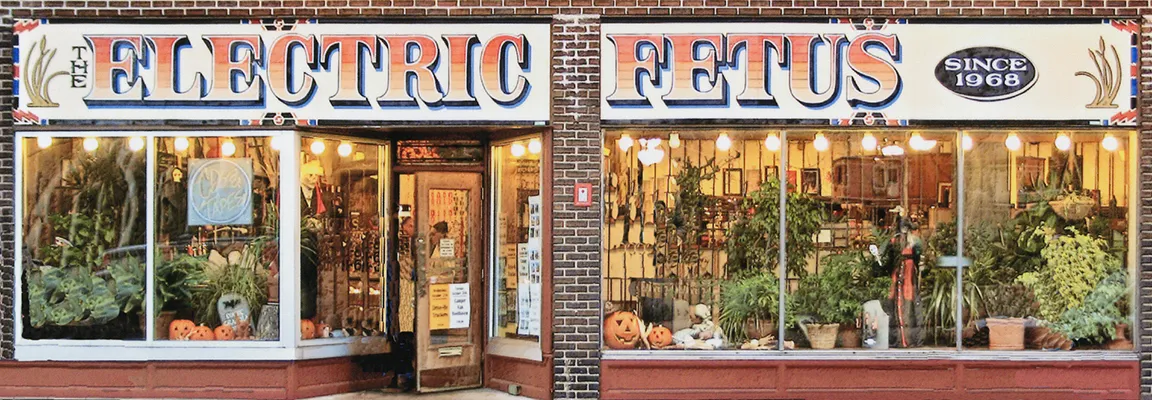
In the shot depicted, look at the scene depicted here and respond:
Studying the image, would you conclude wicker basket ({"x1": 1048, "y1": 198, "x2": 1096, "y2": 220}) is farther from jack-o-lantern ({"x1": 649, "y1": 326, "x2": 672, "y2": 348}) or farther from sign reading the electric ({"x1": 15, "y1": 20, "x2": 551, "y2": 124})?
sign reading the electric ({"x1": 15, "y1": 20, "x2": 551, "y2": 124})

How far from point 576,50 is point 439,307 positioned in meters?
2.87

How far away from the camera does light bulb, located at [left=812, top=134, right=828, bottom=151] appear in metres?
10.1

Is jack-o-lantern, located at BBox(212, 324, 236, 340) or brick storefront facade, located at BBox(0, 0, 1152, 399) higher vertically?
brick storefront facade, located at BBox(0, 0, 1152, 399)

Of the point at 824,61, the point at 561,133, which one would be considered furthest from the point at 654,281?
the point at 824,61

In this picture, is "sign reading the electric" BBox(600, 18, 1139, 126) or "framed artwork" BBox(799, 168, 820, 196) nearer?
"sign reading the electric" BBox(600, 18, 1139, 126)

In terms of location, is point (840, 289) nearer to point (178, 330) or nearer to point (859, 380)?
point (859, 380)

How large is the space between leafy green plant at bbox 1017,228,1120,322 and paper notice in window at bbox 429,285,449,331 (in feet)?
17.7

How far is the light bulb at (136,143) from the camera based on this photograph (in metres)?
10.1

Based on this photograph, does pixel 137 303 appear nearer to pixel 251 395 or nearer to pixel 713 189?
pixel 251 395

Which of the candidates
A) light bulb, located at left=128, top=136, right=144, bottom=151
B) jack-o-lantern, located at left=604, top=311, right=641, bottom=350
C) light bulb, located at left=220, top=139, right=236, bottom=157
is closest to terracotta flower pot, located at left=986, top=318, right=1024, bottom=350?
jack-o-lantern, located at left=604, top=311, right=641, bottom=350

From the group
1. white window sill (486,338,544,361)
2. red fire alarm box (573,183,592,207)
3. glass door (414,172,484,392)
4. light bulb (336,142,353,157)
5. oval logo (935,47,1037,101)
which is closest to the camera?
oval logo (935,47,1037,101)

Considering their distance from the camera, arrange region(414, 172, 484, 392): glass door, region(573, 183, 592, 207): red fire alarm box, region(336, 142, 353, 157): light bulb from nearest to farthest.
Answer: region(573, 183, 592, 207): red fire alarm box → region(336, 142, 353, 157): light bulb → region(414, 172, 484, 392): glass door

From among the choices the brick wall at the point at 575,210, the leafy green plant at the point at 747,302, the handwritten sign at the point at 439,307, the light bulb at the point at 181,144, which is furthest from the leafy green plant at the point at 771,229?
the light bulb at the point at 181,144

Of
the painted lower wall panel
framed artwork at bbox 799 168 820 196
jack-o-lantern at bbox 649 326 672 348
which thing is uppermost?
framed artwork at bbox 799 168 820 196
